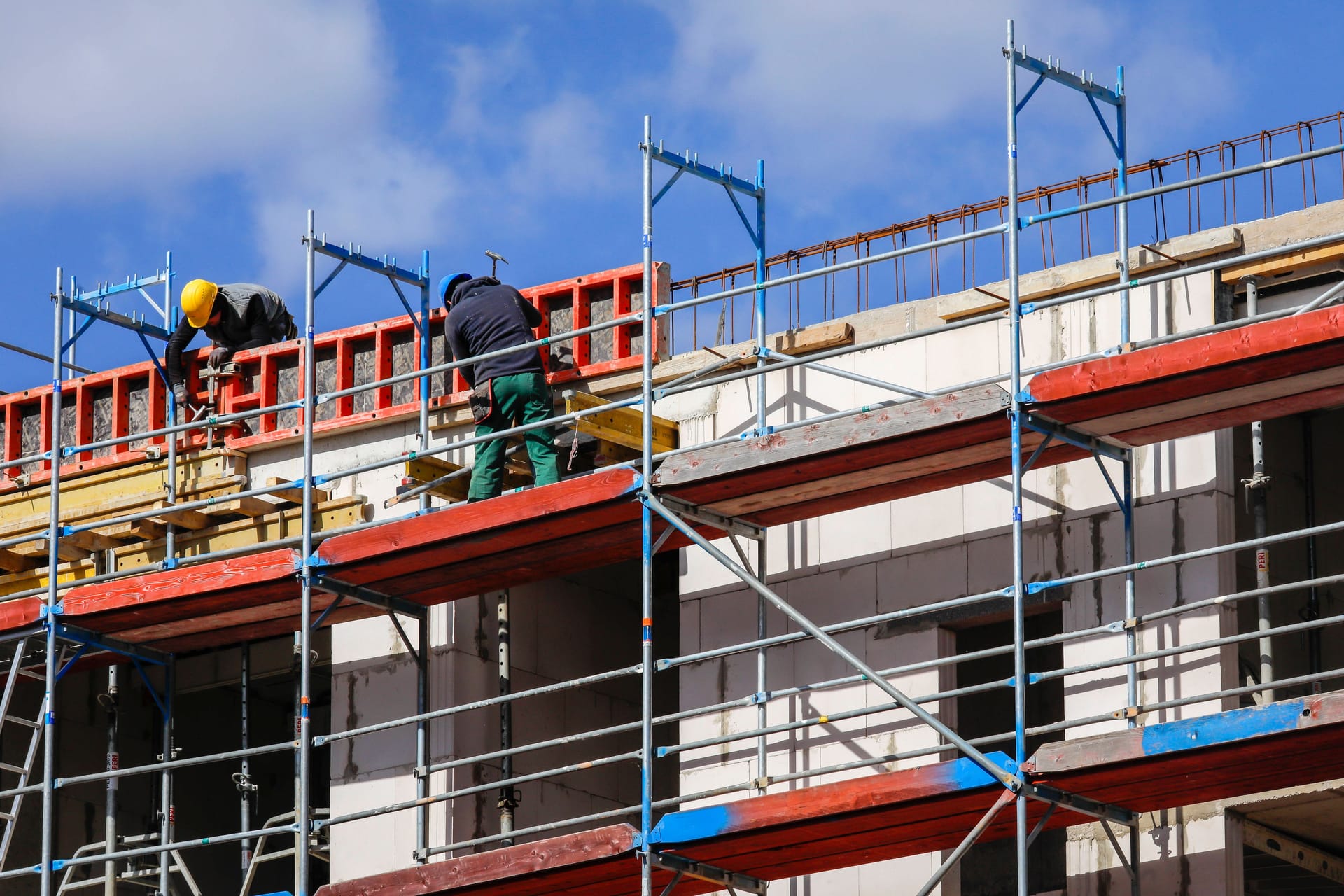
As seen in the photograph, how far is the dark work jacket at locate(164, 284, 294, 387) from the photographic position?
72.4ft

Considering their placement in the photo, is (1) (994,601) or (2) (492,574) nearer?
(1) (994,601)

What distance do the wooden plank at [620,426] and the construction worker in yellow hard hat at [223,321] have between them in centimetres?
427

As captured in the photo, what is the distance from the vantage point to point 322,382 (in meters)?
21.5

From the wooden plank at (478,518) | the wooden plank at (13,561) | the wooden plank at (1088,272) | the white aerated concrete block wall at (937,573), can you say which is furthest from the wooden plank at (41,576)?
the wooden plank at (1088,272)

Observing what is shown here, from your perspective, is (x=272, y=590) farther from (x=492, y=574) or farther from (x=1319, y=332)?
(x=1319, y=332)

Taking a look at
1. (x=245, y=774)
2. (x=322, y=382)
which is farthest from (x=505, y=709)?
(x=322, y=382)

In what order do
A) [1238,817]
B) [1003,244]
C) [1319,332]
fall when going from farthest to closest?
1. [1003,244]
2. [1238,817]
3. [1319,332]

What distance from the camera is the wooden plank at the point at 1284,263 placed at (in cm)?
1641

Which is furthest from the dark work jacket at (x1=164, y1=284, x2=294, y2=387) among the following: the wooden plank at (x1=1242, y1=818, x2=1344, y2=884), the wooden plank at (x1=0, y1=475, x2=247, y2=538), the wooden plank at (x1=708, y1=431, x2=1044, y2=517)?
the wooden plank at (x1=1242, y1=818, x2=1344, y2=884)

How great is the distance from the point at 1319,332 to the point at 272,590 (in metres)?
8.16

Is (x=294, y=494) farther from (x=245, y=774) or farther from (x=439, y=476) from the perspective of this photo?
(x=245, y=774)

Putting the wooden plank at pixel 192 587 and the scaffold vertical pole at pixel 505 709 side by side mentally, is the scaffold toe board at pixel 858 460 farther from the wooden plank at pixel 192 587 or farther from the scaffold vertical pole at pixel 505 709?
the wooden plank at pixel 192 587

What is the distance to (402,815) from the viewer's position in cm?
1916

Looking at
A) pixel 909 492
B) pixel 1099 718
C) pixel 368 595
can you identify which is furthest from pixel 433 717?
pixel 1099 718
